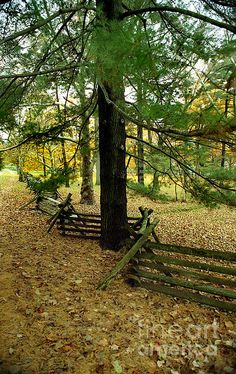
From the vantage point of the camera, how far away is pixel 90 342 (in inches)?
154

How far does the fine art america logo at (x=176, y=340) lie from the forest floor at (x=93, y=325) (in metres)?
0.01

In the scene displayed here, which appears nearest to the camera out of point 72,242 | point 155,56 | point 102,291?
point 155,56

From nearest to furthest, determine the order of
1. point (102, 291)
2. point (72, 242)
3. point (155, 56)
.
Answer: point (155, 56), point (102, 291), point (72, 242)

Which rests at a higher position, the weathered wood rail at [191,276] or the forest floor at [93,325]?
the weathered wood rail at [191,276]

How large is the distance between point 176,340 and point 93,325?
47.8 inches

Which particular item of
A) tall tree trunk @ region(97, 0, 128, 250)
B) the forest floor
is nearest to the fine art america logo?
the forest floor

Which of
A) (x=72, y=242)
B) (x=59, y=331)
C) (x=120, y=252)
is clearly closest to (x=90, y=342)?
(x=59, y=331)

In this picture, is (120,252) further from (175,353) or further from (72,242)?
(175,353)

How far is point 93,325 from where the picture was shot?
4.25 m

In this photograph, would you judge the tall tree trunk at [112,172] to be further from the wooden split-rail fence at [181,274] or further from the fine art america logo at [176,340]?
the fine art america logo at [176,340]

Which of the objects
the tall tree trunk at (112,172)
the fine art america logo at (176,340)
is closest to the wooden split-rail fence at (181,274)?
the fine art america logo at (176,340)

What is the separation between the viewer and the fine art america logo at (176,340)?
3.80 m

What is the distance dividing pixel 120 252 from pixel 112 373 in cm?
342

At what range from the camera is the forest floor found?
11.8 feet
